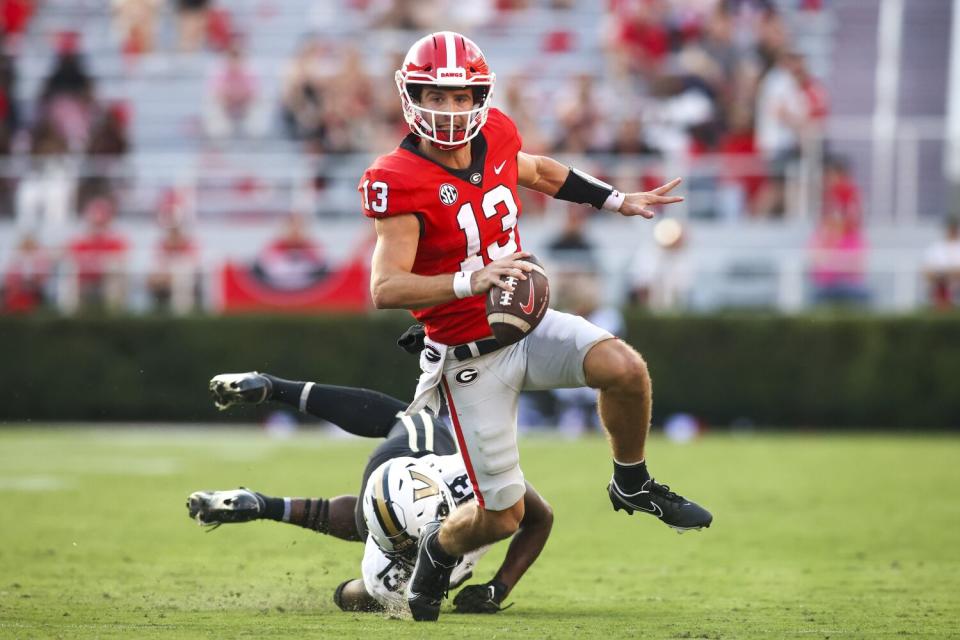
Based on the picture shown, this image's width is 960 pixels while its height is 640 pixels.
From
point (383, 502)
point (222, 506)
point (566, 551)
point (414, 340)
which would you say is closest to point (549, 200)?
point (566, 551)

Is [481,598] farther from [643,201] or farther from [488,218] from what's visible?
[643,201]

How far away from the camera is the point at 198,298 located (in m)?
16.5

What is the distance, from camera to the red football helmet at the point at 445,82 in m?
5.91

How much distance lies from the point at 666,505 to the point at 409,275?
56.6 inches

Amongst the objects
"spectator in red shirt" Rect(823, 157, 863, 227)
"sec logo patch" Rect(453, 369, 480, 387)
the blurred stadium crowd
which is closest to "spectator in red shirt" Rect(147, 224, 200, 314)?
the blurred stadium crowd

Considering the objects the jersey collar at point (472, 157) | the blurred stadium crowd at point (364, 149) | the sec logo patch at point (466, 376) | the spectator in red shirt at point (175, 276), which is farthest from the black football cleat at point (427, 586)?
the spectator in red shirt at point (175, 276)

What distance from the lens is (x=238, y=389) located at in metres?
6.79

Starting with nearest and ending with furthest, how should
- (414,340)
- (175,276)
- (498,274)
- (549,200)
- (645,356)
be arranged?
(498,274)
(414,340)
(645,356)
(175,276)
(549,200)

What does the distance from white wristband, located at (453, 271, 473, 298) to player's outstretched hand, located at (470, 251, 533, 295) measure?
1 cm

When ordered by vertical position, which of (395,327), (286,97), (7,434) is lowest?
(7,434)

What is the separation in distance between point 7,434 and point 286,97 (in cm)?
563

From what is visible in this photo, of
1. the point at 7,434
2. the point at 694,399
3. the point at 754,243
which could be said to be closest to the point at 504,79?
the point at 754,243

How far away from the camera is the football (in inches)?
220

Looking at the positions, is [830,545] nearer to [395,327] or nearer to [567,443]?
[567,443]
